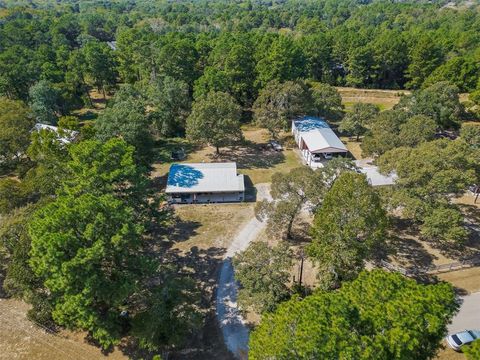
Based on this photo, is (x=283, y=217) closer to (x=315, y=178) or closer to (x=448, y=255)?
(x=315, y=178)

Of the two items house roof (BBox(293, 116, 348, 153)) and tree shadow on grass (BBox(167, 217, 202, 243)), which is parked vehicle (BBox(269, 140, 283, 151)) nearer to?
house roof (BBox(293, 116, 348, 153))

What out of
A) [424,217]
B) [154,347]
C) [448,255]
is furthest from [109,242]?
[448,255]

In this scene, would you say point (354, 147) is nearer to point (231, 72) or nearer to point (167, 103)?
point (231, 72)

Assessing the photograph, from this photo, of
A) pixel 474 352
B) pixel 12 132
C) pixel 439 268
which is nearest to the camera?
pixel 474 352

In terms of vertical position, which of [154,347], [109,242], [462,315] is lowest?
[462,315]

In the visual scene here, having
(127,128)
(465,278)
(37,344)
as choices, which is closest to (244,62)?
(127,128)

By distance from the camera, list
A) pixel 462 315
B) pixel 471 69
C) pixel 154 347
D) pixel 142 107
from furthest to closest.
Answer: pixel 471 69 → pixel 142 107 → pixel 462 315 → pixel 154 347
